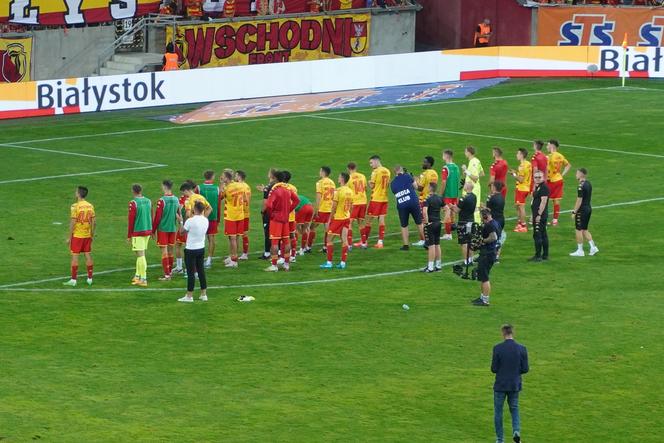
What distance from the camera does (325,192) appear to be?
30.0 m

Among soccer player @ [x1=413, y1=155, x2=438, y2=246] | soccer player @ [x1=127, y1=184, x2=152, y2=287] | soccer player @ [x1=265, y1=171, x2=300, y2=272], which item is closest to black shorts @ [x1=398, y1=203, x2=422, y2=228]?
soccer player @ [x1=413, y1=155, x2=438, y2=246]

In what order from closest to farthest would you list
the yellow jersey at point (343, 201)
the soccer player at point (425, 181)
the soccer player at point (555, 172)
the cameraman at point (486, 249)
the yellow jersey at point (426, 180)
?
the cameraman at point (486, 249), the yellow jersey at point (343, 201), the soccer player at point (425, 181), the yellow jersey at point (426, 180), the soccer player at point (555, 172)

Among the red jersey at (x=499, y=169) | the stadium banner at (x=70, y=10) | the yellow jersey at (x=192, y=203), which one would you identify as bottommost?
the yellow jersey at (x=192, y=203)

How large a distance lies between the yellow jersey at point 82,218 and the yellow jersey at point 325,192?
207 inches

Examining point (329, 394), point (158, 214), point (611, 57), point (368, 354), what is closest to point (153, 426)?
point (329, 394)

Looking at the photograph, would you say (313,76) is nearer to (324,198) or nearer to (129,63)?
(129,63)

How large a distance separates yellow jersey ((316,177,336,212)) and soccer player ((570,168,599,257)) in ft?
16.8

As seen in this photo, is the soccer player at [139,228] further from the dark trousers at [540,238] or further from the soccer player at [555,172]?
the soccer player at [555,172]

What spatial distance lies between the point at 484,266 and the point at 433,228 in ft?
9.02

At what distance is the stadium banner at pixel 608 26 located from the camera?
62.2 m

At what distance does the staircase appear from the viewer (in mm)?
56188

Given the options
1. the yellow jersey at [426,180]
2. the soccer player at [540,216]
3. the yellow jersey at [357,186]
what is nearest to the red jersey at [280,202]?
the yellow jersey at [357,186]

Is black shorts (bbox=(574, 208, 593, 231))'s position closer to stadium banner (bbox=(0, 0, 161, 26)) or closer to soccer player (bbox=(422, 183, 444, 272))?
soccer player (bbox=(422, 183, 444, 272))

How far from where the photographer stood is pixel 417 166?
40531mm
